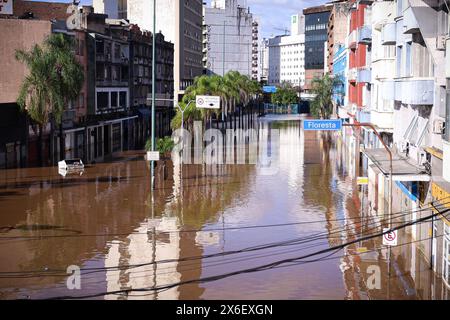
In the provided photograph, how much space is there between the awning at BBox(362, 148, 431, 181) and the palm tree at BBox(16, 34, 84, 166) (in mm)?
24610

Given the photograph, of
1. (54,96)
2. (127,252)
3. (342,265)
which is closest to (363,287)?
(342,265)

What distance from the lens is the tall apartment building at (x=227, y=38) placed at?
158500 millimetres

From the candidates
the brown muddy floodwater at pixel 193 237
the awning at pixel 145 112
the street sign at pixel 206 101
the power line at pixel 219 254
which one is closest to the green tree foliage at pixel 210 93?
the street sign at pixel 206 101

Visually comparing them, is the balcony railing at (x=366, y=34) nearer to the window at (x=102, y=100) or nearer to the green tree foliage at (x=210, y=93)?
the green tree foliage at (x=210, y=93)

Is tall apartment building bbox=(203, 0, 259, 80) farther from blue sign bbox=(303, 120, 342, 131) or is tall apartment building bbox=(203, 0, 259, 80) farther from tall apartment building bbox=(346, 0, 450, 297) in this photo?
blue sign bbox=(303, 120, 342, 131)

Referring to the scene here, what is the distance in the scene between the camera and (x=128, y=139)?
265 feet

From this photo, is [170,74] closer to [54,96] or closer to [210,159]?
[210,159]

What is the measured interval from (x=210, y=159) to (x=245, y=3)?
408ft

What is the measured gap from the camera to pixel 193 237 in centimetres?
2822

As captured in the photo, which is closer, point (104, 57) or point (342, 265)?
point (342, 265)

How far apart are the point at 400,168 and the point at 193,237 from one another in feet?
27.8

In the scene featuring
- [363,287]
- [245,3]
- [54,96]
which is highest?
[245,3]

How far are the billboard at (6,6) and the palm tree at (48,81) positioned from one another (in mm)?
8692

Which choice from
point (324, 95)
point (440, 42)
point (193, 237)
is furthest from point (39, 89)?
point (324, 95)
